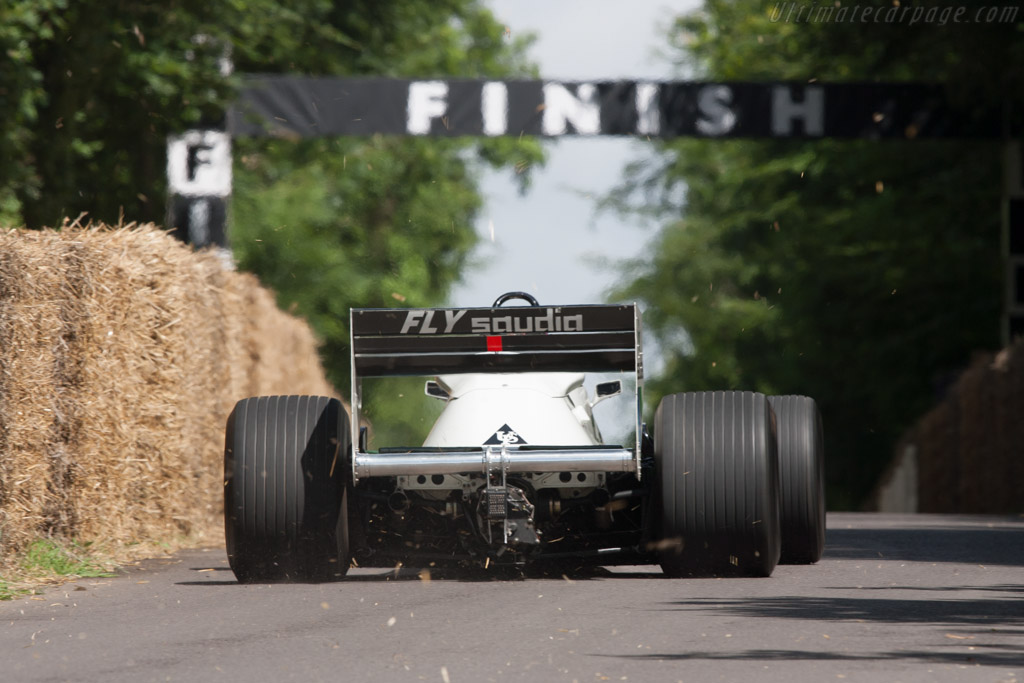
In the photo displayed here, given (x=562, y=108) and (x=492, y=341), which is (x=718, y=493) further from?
(x=562, y=108)

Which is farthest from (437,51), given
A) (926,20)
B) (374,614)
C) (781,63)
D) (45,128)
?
(374,614)

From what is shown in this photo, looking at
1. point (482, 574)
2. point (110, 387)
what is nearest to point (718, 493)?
point (482, 574)

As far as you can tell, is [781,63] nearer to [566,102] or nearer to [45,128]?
[566,102]

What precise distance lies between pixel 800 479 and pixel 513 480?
1987 millimetres

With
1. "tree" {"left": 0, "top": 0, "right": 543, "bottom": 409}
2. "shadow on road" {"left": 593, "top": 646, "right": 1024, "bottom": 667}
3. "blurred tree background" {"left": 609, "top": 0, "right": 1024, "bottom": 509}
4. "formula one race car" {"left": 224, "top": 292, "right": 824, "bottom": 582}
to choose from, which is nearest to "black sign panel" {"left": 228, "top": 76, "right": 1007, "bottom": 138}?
"tree" {"left": 0, "top": 0, "right": 543, "bottom": 409}

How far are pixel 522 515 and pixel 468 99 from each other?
12737 mm

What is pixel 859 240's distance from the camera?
34.2m

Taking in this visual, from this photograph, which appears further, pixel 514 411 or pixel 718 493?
pixel 514 411

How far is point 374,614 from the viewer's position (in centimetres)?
791

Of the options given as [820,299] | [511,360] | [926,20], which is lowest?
[511,360]

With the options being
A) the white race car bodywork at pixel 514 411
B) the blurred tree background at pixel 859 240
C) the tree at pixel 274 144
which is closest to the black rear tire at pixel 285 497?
the white race car bodywork at pixel 514 411

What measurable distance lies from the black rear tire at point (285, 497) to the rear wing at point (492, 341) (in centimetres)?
28

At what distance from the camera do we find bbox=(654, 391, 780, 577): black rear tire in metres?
9.43

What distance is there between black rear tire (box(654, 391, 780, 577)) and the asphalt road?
0.16 meters
